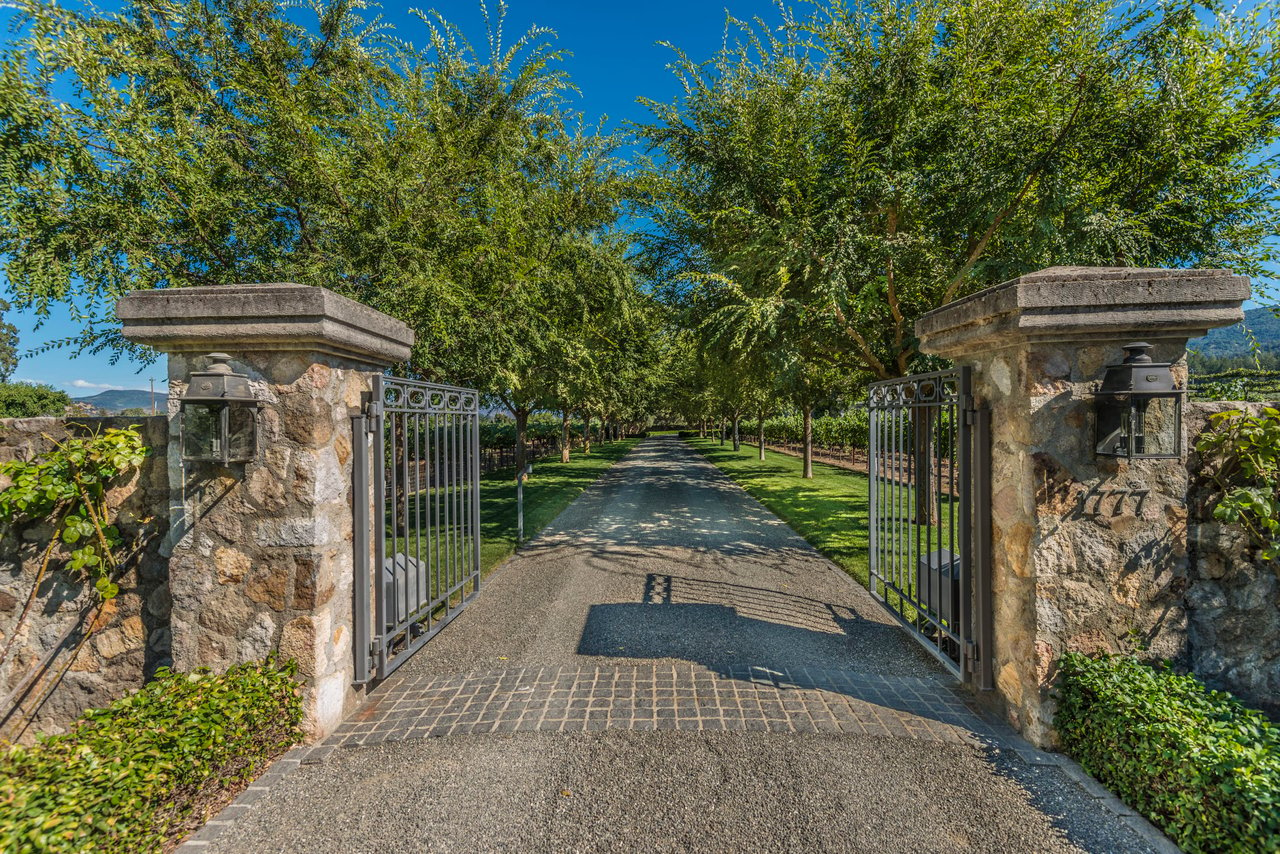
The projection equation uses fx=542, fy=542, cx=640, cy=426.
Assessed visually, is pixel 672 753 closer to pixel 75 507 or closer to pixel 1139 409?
pixel 1139 409

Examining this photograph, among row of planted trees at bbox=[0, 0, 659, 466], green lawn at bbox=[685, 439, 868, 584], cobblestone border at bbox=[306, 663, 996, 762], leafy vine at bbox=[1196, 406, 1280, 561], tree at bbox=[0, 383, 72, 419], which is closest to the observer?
leafy vine at bbox=[1196, 406, 1280, 561]

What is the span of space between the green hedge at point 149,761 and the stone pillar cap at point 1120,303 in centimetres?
475

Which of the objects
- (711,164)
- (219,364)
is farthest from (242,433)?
(711,164)

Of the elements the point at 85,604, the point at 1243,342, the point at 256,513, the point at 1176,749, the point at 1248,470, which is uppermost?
the point at 1243,342

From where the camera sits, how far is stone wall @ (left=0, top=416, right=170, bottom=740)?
3.50 metres

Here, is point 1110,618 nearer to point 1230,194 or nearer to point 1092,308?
point 1092,308

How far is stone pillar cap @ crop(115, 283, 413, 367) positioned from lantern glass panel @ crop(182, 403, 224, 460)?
385mm

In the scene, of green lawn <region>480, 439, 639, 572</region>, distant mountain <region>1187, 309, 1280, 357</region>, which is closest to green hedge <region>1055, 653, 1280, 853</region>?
distant mountain <region>1187, 309, 1280, 357</region>

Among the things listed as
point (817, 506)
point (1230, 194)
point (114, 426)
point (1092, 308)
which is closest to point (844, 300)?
point (1092, 308)

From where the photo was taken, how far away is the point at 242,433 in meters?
3.24

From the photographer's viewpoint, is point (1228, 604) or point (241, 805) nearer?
point (241, 805)

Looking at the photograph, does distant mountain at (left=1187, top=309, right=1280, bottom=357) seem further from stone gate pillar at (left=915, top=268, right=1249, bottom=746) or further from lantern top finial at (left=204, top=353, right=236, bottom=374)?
lantern top finial at (left=204, top=353, right=236, bottom=374)

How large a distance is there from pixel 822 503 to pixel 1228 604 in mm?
9372

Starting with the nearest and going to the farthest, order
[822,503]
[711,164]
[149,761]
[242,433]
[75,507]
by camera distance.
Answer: [149,761], [242,433], [75,507], [711,164], [822,503]
